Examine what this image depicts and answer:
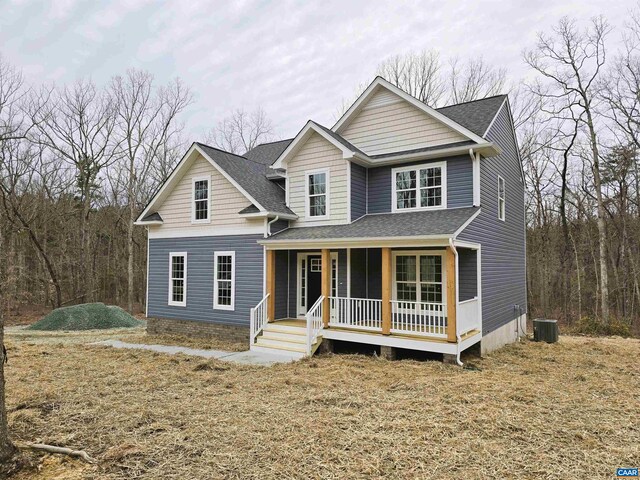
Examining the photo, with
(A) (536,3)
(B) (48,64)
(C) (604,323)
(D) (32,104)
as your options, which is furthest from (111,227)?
(C) (604,323)

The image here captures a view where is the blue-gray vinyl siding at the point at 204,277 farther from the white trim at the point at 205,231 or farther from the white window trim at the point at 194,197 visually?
the white window trim at the point at 194,197

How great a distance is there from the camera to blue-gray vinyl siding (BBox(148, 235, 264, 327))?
12547 millimetres

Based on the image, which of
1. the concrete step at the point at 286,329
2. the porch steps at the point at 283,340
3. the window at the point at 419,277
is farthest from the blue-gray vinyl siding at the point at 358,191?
the porch steps at the point at 283,340

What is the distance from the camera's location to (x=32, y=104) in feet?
76.5

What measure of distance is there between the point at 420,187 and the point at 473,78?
56.0 feet

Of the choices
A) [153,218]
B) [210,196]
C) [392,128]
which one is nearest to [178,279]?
[153,218]

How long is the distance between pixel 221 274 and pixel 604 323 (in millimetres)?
17147

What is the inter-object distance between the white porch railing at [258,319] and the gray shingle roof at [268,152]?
758 centimetres

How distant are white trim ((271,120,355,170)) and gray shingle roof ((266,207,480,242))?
7.20ft

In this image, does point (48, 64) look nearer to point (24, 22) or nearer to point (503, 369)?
point (24, 22)

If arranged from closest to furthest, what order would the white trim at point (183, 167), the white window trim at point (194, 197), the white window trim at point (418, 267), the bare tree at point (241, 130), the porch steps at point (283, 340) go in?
the porch steps at point (283, 340) → the white window trim at point (418, 267) → the white trim at point (183, 167) → the white window trim at point (194, 197) → the bare tree at point (241, 130)

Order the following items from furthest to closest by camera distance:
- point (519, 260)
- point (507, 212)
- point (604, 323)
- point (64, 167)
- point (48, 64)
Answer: point (64, 167) → point (48, 64) → point (604, 323) → point (519, 260) → point (507, 212)

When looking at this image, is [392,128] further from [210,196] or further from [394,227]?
[210,196]

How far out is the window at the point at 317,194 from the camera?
12569 mm
